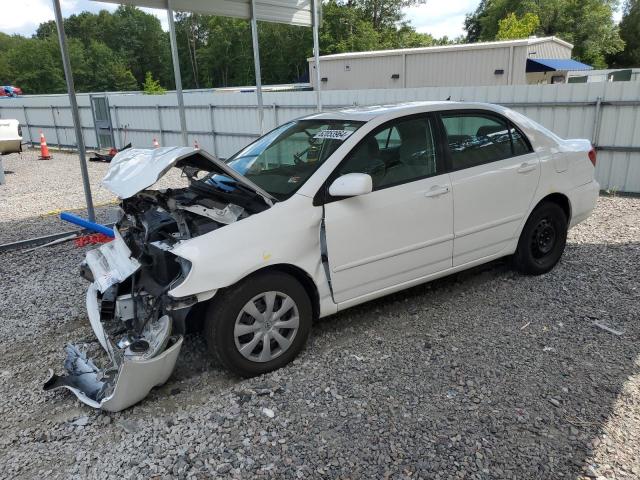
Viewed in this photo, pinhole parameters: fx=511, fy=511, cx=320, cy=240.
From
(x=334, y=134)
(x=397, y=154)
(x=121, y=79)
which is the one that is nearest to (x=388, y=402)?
(x=397, y=154)

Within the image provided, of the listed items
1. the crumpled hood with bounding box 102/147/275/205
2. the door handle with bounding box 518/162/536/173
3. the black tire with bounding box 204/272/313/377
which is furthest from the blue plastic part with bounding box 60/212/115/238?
the door handle with bounding box 518/162/536/173

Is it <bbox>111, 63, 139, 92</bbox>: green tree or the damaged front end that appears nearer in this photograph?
the damaged front end

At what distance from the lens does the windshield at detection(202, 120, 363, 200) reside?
375 centimetres

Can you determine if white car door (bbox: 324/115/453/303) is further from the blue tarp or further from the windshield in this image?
the blue tarp

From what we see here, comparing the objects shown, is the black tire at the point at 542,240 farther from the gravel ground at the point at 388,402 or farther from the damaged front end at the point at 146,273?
the damaged front end at the point at 146,273

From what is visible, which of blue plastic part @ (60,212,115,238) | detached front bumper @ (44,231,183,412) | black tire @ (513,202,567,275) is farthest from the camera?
black tire @ (513,202,567,275)

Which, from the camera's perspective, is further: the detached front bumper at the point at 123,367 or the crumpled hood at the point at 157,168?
the crumpled hood at the point at 157,168

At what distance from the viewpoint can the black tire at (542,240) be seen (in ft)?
15.7

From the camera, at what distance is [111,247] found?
13.3ft

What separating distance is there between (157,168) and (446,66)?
20982 mm

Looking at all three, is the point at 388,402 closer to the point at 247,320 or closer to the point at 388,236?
the point at 247,320

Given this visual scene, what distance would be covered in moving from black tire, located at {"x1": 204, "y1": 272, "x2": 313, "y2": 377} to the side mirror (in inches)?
26.1

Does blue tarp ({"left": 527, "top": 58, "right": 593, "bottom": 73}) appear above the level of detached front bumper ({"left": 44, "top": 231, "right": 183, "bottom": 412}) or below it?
above

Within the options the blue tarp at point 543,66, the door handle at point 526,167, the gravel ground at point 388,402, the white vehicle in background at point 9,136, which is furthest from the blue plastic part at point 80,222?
the blue tarp at point 543,66
